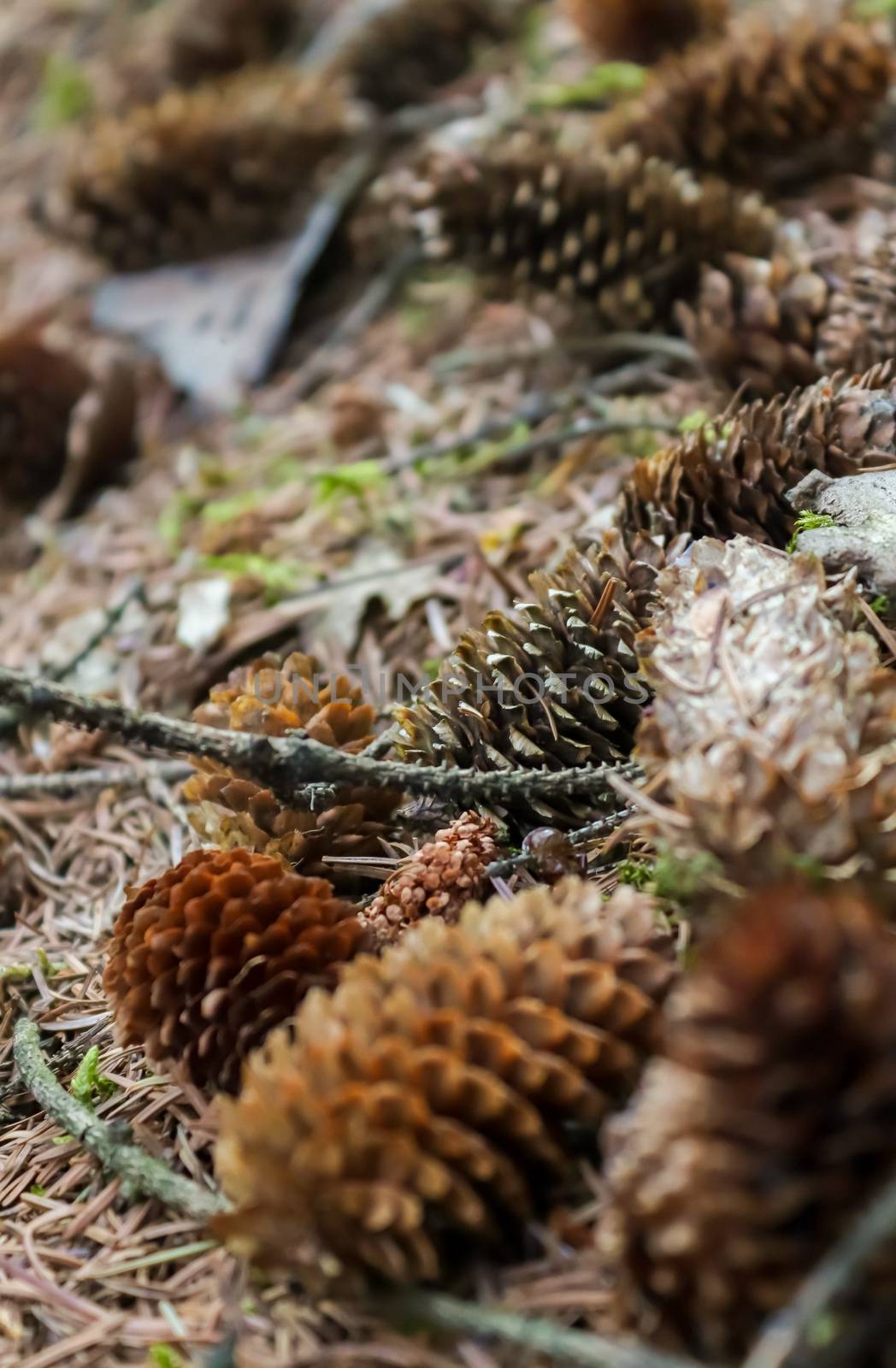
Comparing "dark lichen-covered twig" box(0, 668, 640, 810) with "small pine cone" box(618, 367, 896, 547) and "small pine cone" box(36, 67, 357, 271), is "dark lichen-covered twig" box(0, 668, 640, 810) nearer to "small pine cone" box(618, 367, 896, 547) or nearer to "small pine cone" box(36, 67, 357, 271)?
"small pine cone" box(618, 367, 896, 547)

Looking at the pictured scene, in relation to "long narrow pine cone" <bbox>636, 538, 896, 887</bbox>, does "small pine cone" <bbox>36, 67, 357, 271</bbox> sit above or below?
above

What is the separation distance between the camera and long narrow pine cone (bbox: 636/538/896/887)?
859 mm

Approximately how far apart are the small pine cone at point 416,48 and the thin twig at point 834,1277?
309 centimetres

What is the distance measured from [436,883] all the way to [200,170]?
2.35 m

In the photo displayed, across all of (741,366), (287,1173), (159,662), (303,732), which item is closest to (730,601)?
(303,732)

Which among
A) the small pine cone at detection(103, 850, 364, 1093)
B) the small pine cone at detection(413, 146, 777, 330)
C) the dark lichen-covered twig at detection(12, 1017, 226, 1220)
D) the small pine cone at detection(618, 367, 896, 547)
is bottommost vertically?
the dark lichen-covered twig at detection(12, 1017, 226, 1220)

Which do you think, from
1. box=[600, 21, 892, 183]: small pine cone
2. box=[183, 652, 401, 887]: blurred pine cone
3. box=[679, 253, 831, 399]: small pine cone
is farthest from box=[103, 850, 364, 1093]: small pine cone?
box=[600, 21, 892, 183]: small pine cone

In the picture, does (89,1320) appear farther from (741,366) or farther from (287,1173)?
(741,366)

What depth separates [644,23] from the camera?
8.23 feet

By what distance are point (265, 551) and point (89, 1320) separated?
1351 mm

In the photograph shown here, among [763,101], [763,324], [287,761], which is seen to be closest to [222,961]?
[287,761]

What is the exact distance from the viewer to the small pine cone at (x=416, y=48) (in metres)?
3.01

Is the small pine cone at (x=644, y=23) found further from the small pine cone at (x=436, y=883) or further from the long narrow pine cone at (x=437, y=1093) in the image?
the long narrow pine cone at (x=437, y=1093)

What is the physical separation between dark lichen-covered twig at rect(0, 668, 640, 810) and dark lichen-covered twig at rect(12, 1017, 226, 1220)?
1.26 ft
